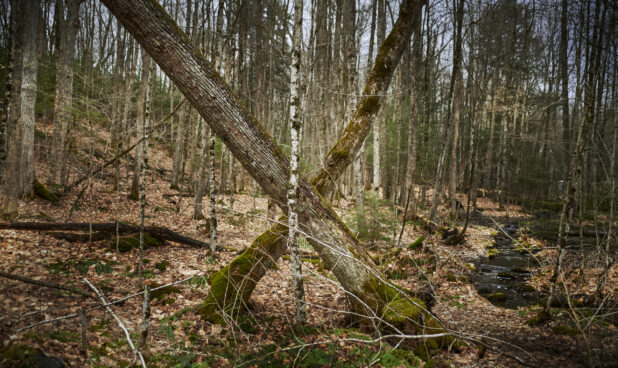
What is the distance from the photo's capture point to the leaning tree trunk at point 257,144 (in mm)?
3641

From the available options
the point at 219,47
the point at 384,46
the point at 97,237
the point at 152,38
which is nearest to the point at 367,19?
the point at 219,47

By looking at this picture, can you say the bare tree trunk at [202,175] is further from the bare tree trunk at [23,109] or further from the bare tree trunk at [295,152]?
the bare tree trunk at [295,152]

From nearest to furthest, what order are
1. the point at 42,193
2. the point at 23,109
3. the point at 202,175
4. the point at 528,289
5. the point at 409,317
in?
the point at 409,317 → the point at 528,289 → the point at 23,109 → the point at 42,193 → the point at 202,175

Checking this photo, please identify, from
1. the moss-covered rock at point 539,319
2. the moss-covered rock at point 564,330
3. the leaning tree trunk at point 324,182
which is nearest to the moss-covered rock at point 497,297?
the moss-covered rock at point 539,319

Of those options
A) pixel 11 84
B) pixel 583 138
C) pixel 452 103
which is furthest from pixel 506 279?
pixel 11 84

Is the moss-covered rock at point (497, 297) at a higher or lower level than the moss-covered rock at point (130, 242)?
lower

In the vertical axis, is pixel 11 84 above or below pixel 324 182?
above

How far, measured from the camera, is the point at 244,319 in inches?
177

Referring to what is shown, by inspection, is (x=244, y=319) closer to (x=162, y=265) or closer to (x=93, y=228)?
(x=162, y=265)

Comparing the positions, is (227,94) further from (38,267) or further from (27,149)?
(27,149)

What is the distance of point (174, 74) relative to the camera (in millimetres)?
3775

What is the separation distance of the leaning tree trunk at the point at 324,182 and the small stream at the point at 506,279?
341 cm

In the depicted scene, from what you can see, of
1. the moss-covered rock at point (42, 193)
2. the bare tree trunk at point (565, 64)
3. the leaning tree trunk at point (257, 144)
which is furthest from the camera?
the moss-covered rock at point (42, 193)

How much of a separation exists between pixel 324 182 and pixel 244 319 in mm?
2617
